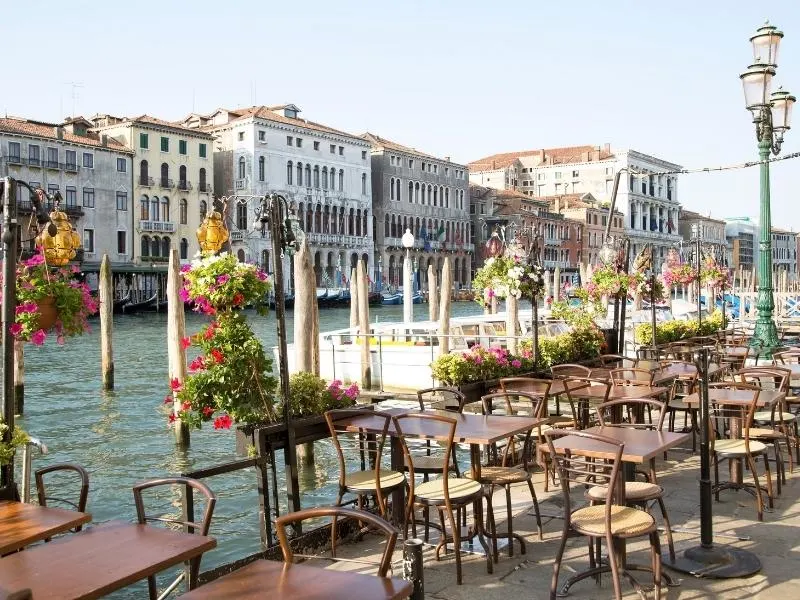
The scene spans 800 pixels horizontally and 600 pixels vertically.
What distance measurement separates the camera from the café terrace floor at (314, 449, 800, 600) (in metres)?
3.73

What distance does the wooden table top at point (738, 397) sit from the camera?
535 centimetres

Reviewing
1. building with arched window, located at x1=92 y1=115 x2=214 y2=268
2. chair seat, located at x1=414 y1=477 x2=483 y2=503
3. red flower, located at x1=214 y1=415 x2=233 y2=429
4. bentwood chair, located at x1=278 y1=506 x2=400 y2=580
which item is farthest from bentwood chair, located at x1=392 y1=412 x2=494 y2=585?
building with arched window, located at x1=92 y1=115 x2=214 y2=268

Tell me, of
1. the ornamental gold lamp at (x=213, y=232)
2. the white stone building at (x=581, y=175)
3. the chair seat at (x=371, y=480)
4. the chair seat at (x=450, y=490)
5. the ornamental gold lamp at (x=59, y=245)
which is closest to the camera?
the chair seat at (x=450, y=490)

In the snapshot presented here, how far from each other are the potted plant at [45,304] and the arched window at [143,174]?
40151 mm

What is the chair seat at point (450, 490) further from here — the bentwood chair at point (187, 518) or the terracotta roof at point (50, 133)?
the terracotta roof at point (50, 133)

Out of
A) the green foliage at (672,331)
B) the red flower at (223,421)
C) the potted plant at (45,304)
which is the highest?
the potted plant at (45,304)

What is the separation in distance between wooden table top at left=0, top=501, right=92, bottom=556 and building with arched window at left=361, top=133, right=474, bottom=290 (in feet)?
173

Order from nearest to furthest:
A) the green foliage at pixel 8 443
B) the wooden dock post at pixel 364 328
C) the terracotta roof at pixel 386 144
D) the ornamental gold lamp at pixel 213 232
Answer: the green foliage at pixel 8 443, the ornamental gold lamp at pixel 213 232, the wooden dock post at pixel 364 328, the terracotta roof at pixel 386 144

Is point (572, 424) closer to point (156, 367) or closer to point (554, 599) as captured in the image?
point (554, 599)

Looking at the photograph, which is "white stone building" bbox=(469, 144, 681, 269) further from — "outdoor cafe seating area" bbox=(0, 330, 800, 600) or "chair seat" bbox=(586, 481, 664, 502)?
"chair seat" bbox=(586, 481, 664, 502)

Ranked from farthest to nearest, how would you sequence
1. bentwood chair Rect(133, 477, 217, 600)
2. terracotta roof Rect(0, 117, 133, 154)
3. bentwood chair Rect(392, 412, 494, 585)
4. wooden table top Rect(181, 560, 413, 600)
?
terracotta roof Rect(0, 117, 133, 154), bentwood chair Rect(392, 412, 494, 585), bentwood chair Rect(133, 477, 217, 600), wooden table top Rect(181, 560, 413, 600)

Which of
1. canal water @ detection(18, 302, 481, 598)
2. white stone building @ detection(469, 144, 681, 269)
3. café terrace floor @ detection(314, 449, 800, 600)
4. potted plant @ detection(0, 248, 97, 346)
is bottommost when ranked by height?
canal water @ detection(18, 302, 481, 598)

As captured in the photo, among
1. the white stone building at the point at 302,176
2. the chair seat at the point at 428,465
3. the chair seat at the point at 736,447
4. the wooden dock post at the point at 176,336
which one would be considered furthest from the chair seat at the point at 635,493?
the white stone building at the point at 302,176

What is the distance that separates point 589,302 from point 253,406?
6.57m
